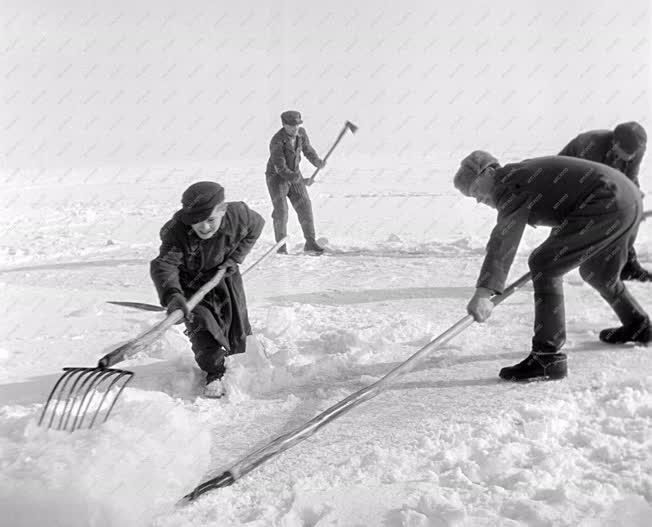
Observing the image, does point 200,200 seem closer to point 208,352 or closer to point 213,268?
point 213,268

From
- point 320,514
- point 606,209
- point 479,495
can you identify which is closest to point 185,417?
point 320,514

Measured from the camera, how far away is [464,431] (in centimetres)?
227

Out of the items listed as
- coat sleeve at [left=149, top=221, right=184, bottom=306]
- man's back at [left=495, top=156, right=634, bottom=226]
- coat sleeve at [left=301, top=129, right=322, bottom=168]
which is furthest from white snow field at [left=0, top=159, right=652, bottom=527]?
coat sleeve at [left=301, top=129, right=322, bottom=168]

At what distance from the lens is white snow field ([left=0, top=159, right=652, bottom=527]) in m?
1.90

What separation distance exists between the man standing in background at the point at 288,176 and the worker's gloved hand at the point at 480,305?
389cm

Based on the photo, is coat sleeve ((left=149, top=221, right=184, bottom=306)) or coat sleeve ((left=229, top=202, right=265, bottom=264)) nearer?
coat sleeve ((left=149, top=221, right=184, bottom=306))

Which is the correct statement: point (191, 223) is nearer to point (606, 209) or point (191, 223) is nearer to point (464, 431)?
point (464, 431)

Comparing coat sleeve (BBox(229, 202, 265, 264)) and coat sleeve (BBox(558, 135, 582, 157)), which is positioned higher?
coat sleeve (BBox(558, 135, 582, 157))

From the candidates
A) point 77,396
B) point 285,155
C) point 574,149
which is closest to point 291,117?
point 285,155

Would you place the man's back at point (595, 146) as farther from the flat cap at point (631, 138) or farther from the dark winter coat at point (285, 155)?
the dark winter coat at point (285, 155)

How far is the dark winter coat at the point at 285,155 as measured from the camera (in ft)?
20.6

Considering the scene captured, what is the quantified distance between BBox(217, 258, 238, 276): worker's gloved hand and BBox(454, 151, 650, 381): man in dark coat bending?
4.00 ft

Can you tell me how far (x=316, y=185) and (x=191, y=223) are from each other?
13.3 metres

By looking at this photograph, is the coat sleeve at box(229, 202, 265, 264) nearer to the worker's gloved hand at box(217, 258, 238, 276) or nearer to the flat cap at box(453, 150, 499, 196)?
the worker's gloved hand at box(217, 258, 238, 276)
